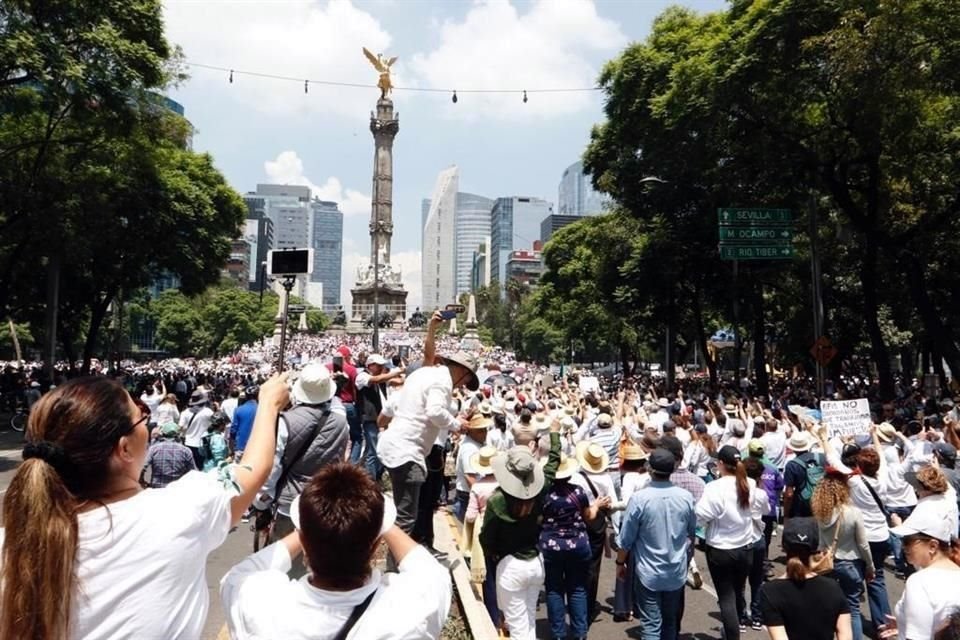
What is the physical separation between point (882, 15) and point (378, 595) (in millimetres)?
15961

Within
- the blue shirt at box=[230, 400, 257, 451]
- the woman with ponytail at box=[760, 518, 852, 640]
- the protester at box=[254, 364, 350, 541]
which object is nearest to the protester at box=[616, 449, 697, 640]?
the woman with ponytail at box=[760, 518, 852, 640]

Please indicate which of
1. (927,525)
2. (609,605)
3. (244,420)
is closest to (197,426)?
(244,420)

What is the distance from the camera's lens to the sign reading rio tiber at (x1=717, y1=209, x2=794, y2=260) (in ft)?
62.6

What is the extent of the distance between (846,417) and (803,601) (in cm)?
647

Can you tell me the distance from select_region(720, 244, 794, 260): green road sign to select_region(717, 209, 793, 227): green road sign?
0.61 meters

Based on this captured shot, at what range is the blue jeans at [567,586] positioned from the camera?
217 inches

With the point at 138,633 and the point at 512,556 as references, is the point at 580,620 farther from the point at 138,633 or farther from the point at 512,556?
the point at 138,633

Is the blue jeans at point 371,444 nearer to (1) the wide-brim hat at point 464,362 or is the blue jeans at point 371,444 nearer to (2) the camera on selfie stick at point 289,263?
(2) the camera on selfie stick at point 289,263

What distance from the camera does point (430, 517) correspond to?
752 centimetres

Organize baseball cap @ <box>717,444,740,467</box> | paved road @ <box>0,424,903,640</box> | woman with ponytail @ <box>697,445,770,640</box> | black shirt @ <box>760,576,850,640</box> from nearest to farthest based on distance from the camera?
1. black shirt @ <box>760,576,850,640</box>
2. woman with ponytail @ <box>697,445,770,640</box>
3. baseball cap @ <box>717,444,740,467</box>
4. paved road @ <box>0,424,903,640</box>

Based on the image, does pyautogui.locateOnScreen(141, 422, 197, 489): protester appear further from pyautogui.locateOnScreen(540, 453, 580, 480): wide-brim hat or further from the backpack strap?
the backpack strap

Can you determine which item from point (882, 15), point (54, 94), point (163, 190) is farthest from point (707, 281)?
point (54, 94)

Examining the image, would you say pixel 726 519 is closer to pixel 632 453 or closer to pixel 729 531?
pixel 729 531

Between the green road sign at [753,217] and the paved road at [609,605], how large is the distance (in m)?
11.2
